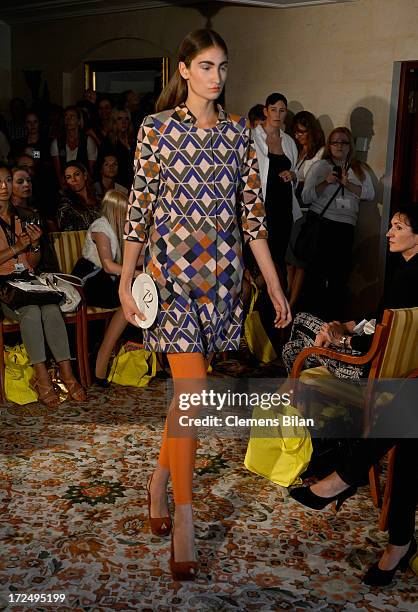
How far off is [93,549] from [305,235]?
3481 millimetres

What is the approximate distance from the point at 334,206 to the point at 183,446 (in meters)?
3.70

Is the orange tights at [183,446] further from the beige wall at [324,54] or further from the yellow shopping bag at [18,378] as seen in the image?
the beige wall at [324,54]

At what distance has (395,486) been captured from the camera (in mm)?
2600

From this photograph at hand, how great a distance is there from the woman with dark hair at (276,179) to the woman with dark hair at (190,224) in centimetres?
322

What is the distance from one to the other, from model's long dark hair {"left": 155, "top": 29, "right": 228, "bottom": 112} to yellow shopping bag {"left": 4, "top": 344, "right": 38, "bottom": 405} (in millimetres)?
2217

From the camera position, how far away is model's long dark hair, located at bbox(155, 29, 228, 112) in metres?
2.48

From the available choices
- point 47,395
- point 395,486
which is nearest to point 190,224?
point 395,486

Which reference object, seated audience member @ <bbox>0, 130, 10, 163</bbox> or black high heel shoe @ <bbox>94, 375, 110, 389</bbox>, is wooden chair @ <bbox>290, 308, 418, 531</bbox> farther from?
seated audience member @ <bbox>0, 130, 10, 163</bbox>

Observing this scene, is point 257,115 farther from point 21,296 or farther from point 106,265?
point 21,296

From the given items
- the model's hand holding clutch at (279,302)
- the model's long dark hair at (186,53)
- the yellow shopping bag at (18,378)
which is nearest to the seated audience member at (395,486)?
the model's hand holding clutch at (279,302)

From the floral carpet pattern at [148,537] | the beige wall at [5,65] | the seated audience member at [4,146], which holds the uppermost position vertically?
the beige wall at [5,65]

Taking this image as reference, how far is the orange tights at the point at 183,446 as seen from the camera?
2576mm

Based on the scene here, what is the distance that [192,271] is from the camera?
258 centimetres

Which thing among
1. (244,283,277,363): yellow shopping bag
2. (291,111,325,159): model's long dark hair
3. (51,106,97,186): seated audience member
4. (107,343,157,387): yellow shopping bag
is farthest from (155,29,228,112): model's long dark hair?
(51,106,97,186): seated audience member
